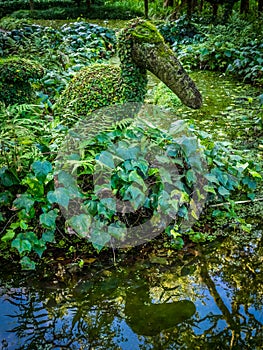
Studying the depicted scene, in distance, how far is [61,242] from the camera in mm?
2850

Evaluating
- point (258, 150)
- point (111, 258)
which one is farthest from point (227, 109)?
point (111, 258)

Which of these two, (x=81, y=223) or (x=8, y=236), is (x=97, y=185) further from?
(x=8, y=236)

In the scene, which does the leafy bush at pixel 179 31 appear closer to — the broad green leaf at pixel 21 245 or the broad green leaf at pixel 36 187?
the broad green leaf at pixel 36 187

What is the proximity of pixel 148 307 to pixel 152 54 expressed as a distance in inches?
71.3

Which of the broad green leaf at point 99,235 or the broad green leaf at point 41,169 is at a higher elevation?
the broad green leaf at point 41,169

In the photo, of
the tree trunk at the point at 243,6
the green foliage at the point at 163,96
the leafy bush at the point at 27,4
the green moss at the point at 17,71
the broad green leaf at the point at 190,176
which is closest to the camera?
the broad green leaf at the point at 190,176

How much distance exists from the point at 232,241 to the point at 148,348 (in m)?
1.10

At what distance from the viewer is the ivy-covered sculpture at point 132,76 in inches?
125

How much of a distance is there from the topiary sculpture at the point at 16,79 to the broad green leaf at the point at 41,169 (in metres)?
1.61

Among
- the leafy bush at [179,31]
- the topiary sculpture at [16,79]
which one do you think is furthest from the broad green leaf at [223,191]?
→ the leafy bush at [179,31]

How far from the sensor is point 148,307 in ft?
7.74

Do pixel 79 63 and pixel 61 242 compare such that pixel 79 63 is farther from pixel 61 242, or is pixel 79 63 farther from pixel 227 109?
pixel 61 242

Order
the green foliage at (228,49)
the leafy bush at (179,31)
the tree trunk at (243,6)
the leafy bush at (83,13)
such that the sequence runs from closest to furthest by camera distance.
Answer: the green foliage at (228,49) → the leafy bush at (179,31) → the tree trunk at (243,6) → the leafy bush at (83,13)

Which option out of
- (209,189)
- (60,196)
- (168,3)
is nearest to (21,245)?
(60,196)
